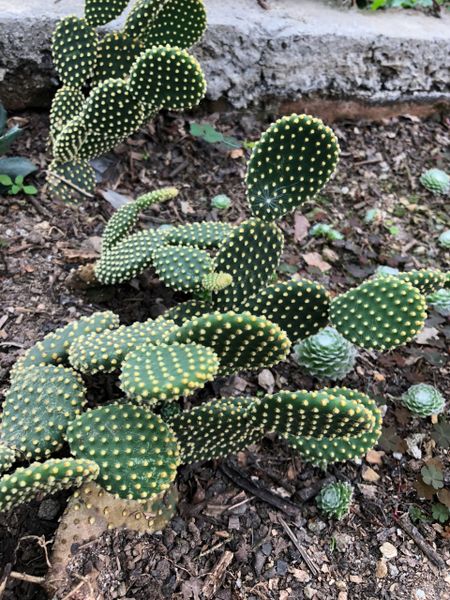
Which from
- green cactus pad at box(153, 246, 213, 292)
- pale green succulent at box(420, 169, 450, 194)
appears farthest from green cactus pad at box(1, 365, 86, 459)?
pale green succulent at box(420, 169, 450, 194)

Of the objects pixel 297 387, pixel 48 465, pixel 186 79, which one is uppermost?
pixel 186 79

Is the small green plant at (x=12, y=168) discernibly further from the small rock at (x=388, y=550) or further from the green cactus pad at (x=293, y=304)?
the small rock at (x=388, y=550)

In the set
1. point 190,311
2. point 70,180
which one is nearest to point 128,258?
point 190,311

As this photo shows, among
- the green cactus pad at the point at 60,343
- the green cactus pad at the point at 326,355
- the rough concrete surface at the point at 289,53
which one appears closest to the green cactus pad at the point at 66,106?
the rough concrete surface at the point at 289,53

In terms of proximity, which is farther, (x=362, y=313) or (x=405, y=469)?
(x=405, y=469)

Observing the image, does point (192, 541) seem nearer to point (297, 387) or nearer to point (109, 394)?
point (109, 394)

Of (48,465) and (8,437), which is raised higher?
(48,465)

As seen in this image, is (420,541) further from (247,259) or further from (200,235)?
(200,235)

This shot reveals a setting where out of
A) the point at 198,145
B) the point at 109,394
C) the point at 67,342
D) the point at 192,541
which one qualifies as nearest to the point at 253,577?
the point at 192,541
